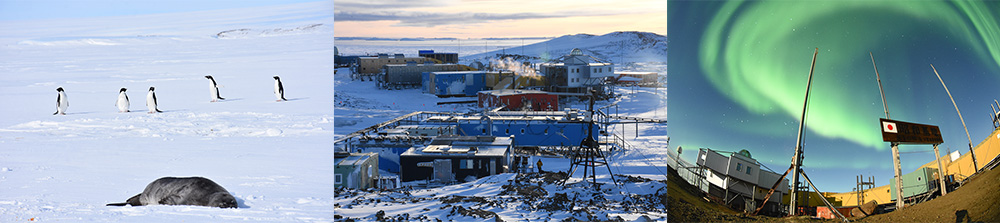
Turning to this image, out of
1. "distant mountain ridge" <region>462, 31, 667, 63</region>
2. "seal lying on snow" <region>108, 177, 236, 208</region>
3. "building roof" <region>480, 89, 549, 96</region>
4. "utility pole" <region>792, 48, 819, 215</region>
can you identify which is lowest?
"seal lying on snow" <region>108, 177, 236, 208</region>

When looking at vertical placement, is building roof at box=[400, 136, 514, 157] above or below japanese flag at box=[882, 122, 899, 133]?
below

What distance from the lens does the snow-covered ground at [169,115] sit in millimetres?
6160

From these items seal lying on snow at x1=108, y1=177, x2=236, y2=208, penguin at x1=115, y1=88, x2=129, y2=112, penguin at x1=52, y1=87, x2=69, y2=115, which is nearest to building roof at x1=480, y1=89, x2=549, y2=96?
seal lying on snow at x1=108, y1=177, x2=236, y2=208

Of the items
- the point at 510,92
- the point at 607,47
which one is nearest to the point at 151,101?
the point at 510,92

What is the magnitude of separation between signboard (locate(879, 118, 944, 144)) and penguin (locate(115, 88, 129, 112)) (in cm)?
A: 693

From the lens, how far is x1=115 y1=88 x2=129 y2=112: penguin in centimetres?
842

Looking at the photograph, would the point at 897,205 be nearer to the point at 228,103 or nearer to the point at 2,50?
the point at 228,103

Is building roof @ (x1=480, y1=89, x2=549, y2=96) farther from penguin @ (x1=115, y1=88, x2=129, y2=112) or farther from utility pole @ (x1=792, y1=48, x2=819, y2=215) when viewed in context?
penguin @ (x1=115, y1=88, x2=129, y2=112)

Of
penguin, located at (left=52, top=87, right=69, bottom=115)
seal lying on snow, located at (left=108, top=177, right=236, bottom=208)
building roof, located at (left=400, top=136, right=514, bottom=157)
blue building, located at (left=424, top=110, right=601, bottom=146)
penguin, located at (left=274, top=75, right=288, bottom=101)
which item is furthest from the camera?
penguin, located at (left=52, top=87, right=69, bottom=115)

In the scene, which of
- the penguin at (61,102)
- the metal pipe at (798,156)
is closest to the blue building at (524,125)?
the metal pipe at (798,156)

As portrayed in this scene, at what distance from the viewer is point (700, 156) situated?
4883 mm

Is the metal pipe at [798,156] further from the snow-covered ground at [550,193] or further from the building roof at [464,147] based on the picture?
the building roof at [464,147]

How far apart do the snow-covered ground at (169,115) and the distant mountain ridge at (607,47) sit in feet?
5.47

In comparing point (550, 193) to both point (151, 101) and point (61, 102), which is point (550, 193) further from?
point (61, 102)
